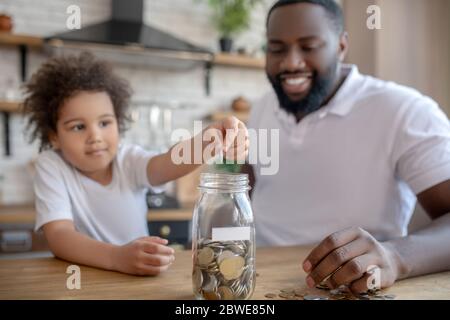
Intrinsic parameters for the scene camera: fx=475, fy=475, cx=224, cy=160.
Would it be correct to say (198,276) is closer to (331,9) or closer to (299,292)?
(299,292)

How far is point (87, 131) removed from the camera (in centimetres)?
97

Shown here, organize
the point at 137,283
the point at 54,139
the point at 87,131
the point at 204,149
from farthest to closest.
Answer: the point at 54,139, the point at 87,131, the point at 204,149, the point at 137,283

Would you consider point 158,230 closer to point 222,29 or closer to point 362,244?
point 222,29

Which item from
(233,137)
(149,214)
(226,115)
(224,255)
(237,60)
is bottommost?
(149,214)

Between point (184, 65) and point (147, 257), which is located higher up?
point (184, 65)

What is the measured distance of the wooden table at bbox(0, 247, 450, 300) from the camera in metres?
0.63

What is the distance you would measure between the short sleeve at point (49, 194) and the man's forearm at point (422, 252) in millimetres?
583

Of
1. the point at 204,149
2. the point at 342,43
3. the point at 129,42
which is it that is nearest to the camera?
the point at 204,149

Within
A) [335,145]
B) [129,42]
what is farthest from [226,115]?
[335,145]

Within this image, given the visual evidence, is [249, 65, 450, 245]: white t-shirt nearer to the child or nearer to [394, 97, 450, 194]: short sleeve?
[394, 97, 450, 194]: short sleeve

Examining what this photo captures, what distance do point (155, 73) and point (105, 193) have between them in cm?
196

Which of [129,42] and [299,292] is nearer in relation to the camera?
[299,292]

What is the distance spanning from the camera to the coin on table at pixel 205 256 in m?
0.57
